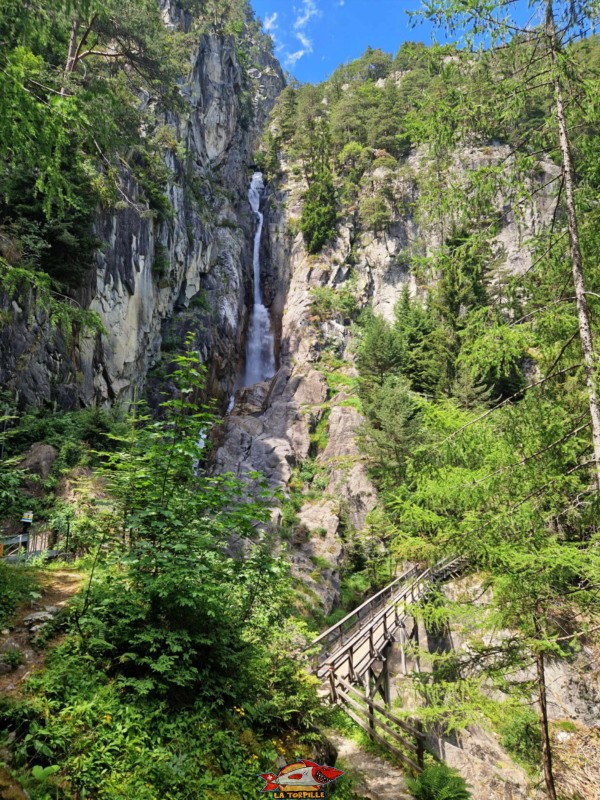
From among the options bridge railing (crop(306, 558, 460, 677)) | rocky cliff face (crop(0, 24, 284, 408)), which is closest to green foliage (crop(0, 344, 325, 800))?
bridge railing (crop(306, 558, 460, 677))

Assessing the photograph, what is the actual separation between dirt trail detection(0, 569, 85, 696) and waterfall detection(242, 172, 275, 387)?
26153 mm

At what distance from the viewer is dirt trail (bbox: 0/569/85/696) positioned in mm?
3576

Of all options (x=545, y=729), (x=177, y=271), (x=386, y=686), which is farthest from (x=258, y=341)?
(x=545, y=729)

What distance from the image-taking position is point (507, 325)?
462cm

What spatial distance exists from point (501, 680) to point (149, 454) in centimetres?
484

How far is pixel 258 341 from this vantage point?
35094 mm

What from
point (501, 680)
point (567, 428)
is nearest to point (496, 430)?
point (567, 428)

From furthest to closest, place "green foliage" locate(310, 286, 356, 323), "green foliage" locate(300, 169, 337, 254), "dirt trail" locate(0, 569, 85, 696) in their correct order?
"green foliage" locate(300, 169, 337, 254) < "green foliage" locate(310, 286, 356, 323) < "dirt trail" locate(0, 569, 85, 696)

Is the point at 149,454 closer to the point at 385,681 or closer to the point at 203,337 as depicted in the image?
the point at 385,681

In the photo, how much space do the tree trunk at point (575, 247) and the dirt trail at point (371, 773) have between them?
17.0ft

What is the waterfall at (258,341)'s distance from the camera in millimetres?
33031

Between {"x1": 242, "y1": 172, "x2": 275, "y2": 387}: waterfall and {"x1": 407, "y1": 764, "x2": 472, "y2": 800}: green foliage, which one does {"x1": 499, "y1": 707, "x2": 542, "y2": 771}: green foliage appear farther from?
{"x1": 242, "y1": 172, "x2": 275, "y2": 387}: waterfall

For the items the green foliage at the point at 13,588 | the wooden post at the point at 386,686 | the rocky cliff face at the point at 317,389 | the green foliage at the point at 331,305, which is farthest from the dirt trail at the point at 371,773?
the green foliage at the point at 331,305

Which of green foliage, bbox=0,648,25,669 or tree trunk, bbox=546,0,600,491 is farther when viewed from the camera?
tree trunk, bbox=546,0,600,491
